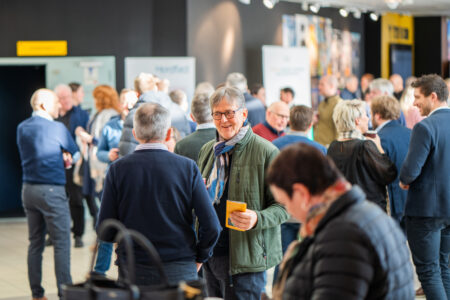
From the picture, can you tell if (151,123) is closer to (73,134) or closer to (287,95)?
(73,134)

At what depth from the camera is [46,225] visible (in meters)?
5.71

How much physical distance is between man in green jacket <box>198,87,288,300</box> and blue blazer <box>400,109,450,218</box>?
1.30 m

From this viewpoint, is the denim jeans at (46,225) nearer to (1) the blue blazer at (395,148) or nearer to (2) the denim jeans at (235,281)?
(2) the denim jeans at (235,281)

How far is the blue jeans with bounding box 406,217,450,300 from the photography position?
464 cm

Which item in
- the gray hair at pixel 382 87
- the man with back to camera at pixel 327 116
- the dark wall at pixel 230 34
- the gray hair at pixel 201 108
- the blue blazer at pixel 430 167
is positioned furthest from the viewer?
the dark wall at pixel 230 34

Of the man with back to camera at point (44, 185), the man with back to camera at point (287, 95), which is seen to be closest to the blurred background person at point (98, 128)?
the man with back to camera at point (44, 185)

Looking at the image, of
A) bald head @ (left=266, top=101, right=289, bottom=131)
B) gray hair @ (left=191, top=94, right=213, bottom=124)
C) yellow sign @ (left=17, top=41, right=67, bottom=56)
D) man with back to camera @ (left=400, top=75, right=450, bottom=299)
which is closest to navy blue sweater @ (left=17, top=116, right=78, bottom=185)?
gray hair @ (left=191, top=94, right=213, bottom=124)

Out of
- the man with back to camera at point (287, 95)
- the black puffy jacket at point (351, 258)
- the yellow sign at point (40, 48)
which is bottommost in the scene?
the black puffy jacket at point (351, 258)

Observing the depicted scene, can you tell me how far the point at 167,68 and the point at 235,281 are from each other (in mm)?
6921

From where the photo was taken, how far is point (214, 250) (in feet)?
12.3

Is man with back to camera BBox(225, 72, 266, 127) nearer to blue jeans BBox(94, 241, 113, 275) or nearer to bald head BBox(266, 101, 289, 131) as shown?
bald head BBox(266, 101, 289, 131)

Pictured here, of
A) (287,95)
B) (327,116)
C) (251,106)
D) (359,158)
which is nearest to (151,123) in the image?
(359,158)

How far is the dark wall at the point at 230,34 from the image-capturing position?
11.2 meters

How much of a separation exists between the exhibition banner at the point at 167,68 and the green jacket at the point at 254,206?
6.64 metres
